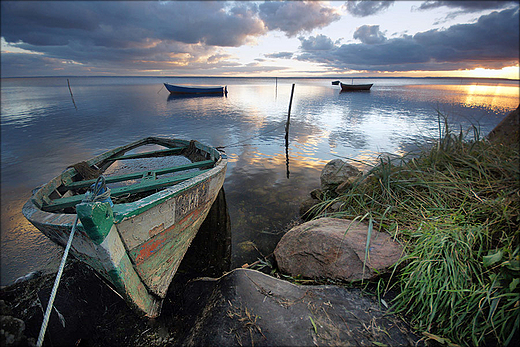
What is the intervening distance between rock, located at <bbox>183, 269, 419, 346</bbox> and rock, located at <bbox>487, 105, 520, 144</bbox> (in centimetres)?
433

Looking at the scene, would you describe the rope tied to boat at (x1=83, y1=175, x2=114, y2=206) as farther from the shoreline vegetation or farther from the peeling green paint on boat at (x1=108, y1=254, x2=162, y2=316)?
the shoreline vegetation

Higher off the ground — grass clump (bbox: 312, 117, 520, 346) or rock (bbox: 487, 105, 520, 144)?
rock (bbox: 487, 105, 520, 144)

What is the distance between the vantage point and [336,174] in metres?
5.85

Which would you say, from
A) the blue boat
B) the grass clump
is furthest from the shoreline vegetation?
the blue boat

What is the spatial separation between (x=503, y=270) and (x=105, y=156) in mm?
7799

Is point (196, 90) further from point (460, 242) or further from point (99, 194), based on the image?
point (460, 242)

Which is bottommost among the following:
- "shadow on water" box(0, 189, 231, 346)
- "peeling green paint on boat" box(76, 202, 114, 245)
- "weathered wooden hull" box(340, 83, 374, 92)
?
A: "shadow on water" box(0, 189, 231, 346)

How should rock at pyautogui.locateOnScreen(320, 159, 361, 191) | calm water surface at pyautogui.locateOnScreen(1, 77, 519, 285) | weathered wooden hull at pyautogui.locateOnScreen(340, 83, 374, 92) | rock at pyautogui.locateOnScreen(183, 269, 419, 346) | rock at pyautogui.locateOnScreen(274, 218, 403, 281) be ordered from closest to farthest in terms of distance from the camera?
rock at pyautogui.locateOnScreen(183, 269, 419, 346) < rock at pyautogui.locateOnScreen(274, 218, 403, 281) < calm water surface at pyautogui.locateOnScreen(1, 77, 519, 285) < rock at pyautogui.locateOnScreen(320, 159, 361, 191) < weathered wooden hull at pyautogui.locateOnScreen(340, 83, 374, 92)

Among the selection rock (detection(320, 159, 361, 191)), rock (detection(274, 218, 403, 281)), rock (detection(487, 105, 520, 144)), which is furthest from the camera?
rock (detection(320, 159, 361, 191))

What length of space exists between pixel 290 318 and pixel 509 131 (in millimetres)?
5769

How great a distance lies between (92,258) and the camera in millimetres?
2348

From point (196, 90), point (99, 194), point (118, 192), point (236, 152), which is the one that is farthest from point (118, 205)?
point (196, 90)

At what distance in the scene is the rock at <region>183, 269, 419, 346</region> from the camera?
2.10 m

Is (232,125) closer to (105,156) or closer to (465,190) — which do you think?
(105,156)
